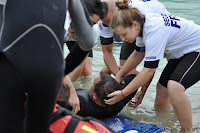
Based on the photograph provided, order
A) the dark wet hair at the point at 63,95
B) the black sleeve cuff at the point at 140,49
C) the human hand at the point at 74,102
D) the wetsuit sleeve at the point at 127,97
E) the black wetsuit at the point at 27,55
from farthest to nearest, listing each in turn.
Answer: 1. the black sleeve cuff at the point at 140,49
2. the wetsuit sleeve at the point at 127,97
3. the human hand at the point at 74,102
4. the dark wet hair at the point at 63,95
5. the black wetsuit at the point at 27,55

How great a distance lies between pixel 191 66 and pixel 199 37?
0.31m

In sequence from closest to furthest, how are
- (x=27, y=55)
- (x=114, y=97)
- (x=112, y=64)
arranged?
(x=27, y=55) < (x=114, y=97) < (x=112, y=64)

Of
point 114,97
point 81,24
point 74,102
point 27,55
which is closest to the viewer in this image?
point 27,55

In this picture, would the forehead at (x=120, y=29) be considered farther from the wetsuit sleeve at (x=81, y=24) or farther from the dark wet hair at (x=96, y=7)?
the wetsuit sleeve at (x=81, y=24)

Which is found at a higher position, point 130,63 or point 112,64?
point 130,63

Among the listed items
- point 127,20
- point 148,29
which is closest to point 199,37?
point 148,29

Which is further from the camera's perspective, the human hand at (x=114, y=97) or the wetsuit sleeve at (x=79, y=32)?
the human hand at (x=114, y=97)

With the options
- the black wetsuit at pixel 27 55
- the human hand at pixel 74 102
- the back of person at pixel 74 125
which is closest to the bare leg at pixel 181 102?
the human hand at pixel 74 102

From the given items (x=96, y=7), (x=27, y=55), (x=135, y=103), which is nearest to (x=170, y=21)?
(x=96, y=7)

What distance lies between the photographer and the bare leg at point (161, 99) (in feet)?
13.0

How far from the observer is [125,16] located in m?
3.27

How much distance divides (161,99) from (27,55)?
277 centimetres

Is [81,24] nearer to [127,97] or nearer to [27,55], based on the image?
[27,55]

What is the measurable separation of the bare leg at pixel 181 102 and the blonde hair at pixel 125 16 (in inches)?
28.5
